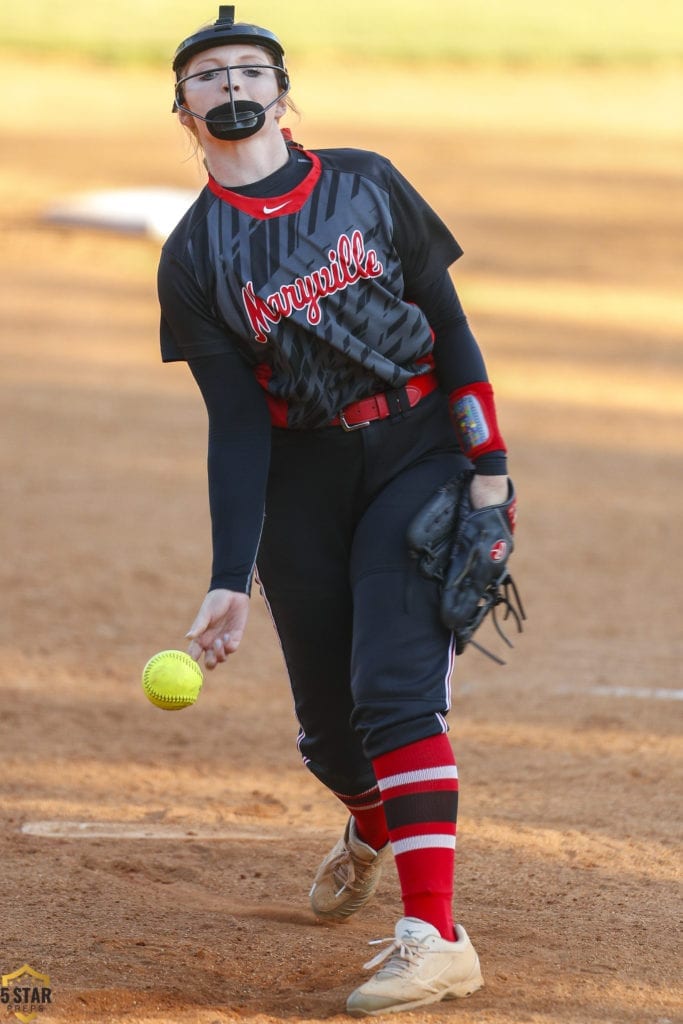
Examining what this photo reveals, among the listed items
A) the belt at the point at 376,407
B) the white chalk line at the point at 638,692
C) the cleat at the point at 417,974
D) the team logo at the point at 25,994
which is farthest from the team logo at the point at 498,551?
the white chalk line at the point at 638,692

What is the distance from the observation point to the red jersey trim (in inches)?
131

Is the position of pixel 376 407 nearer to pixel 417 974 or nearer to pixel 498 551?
pixel 498 551

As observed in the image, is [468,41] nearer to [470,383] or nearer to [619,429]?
[619,429]

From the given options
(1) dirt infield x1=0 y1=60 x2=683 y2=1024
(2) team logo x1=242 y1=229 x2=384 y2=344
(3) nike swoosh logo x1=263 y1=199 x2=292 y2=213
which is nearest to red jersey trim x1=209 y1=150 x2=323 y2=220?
(3) nike swoosh logo x1=263 y1=199 x2=292 y2=213

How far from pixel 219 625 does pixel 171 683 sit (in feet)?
0.71

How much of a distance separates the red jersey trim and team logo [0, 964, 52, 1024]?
6.14 ft

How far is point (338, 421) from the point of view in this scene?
343cm

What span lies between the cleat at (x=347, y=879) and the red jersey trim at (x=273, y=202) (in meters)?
1.65

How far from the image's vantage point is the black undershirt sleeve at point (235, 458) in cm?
333

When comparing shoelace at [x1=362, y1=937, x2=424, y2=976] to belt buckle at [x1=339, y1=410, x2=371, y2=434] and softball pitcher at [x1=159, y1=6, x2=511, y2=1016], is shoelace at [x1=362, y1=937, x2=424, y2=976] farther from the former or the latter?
belt buckle at [x1=339, y1=410, x2=371, y2=434]

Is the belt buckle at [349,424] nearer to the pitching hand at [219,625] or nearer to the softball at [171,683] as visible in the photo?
the pitching hand at [219,625]

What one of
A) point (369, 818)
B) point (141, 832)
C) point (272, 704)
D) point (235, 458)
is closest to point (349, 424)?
point (235, 458)

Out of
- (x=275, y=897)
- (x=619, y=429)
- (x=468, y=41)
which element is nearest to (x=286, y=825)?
(x=275, y=897)

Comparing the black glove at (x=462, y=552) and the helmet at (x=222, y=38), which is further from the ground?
the helmet at (x=222, y=38)
